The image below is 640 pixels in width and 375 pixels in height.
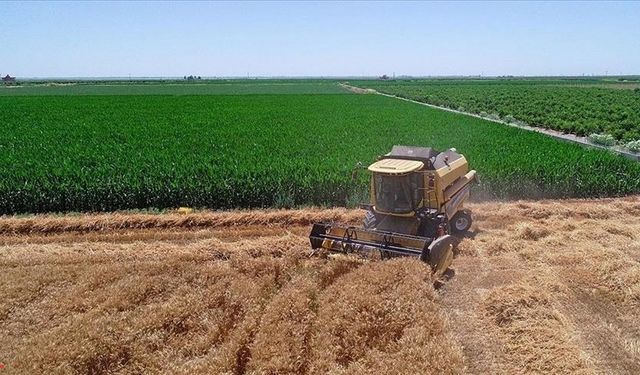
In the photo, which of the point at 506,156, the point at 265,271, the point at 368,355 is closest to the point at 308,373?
the point at 368,355

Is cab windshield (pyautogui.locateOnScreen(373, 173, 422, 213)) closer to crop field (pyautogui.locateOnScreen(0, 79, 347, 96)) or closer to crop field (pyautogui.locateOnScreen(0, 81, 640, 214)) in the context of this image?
crop field (pyautogui.locateOnScreen(0, 81, 640, 214))

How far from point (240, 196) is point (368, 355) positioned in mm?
8477

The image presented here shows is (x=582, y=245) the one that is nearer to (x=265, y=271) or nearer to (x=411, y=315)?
(x=411, y=315)

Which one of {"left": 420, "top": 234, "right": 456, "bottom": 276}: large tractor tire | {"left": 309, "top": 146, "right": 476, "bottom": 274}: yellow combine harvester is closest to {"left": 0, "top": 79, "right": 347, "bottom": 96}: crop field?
{"left": 309, "top": 146, "right": 476, "bottom": 274}: yellow combine harvester

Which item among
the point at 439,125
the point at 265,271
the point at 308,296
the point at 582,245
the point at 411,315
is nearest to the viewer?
the point at 411,315

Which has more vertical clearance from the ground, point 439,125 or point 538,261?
point 439,125

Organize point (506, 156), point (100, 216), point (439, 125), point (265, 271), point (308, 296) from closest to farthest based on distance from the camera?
point (308, 296) < point (265, 271) < point (100, 216) < point (506, 156) < point (439, 125)

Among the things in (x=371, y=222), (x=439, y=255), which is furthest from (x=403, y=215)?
(x=439, y=255)

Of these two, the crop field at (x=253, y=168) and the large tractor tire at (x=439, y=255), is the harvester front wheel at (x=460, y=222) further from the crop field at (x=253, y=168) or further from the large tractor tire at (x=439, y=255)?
the crop field at (x=253, y=168)

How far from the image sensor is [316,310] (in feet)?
23.1

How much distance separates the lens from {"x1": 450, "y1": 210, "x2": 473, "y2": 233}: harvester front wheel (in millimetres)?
10945

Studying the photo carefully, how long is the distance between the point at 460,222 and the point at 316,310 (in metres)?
5.30

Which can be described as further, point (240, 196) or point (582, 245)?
point (240, 196)

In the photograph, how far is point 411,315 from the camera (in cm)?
648
